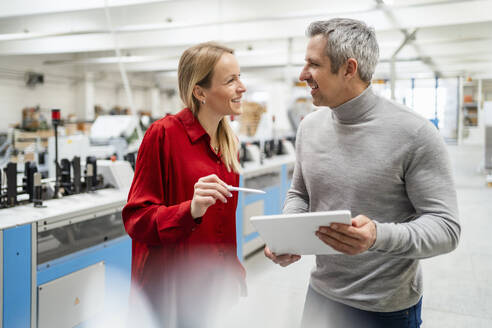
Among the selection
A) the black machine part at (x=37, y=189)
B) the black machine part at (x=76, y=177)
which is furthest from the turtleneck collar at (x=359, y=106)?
the black machine part at (x=76, y=177)

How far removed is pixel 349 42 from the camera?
39.5 inches

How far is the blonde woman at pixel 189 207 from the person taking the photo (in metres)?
1.04

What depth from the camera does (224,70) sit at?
3.86ft

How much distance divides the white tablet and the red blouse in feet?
0.64

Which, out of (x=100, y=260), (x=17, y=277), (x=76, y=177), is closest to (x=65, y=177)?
(x=76, y=177)

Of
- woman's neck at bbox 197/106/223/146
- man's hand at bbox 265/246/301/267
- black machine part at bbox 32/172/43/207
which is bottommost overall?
man's hand at bbox 265/246/301/267

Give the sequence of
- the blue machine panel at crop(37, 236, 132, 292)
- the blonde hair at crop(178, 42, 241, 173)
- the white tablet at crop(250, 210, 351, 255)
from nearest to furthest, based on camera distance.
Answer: the white tablet at crop(250, 210, 351, 255)
the blonde hair at crop(178, 42, 241, 173)
the blue machine panel at crop(37, 236, 132, 292)

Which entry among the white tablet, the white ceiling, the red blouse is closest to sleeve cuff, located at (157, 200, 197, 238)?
the red blouse

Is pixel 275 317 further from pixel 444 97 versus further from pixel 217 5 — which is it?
pixel 444 97

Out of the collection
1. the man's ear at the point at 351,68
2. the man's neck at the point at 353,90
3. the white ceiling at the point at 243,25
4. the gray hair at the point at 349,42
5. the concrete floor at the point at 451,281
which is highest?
the white ceiling at the point at 243,25

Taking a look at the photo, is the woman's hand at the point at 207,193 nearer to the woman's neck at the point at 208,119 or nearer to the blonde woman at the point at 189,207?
the blonde woman at the point at 189,207

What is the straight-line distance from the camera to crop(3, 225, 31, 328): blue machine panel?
1.62 meters

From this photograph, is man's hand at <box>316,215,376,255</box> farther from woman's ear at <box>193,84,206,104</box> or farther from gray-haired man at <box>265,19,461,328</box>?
woman's ear at <box>193,84,206,104</box>

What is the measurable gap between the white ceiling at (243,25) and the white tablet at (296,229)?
88.8 inches
